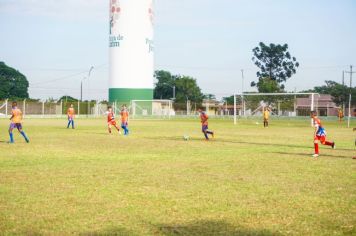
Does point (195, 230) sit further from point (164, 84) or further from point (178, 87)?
point (164, 84)

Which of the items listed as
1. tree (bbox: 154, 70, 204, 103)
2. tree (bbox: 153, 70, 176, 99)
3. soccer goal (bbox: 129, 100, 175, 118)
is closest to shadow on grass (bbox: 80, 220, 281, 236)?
soccer goal (bbox: 129, 100, 175, 118)

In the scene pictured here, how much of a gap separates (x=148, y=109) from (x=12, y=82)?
48414 mm

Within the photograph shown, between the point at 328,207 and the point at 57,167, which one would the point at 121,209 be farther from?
the point at 57,167

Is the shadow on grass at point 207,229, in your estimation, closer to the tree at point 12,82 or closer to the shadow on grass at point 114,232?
the shadow on grass at point 114,232

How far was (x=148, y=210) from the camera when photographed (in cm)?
794

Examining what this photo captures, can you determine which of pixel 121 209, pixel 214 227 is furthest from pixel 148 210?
pixel 214 227

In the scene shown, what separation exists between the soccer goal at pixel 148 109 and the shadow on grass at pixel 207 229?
71.2 meters

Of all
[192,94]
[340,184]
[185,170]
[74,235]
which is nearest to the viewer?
[74,235]

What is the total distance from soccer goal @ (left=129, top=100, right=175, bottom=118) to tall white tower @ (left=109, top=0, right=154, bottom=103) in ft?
7.85

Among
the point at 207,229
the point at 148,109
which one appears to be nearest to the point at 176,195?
the point at 207,229

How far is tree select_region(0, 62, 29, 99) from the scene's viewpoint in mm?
113688

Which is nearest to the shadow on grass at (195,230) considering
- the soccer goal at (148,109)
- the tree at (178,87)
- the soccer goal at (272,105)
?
the soccer goal at (272,105)

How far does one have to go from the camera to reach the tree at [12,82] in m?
114

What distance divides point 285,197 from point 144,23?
254 ft
